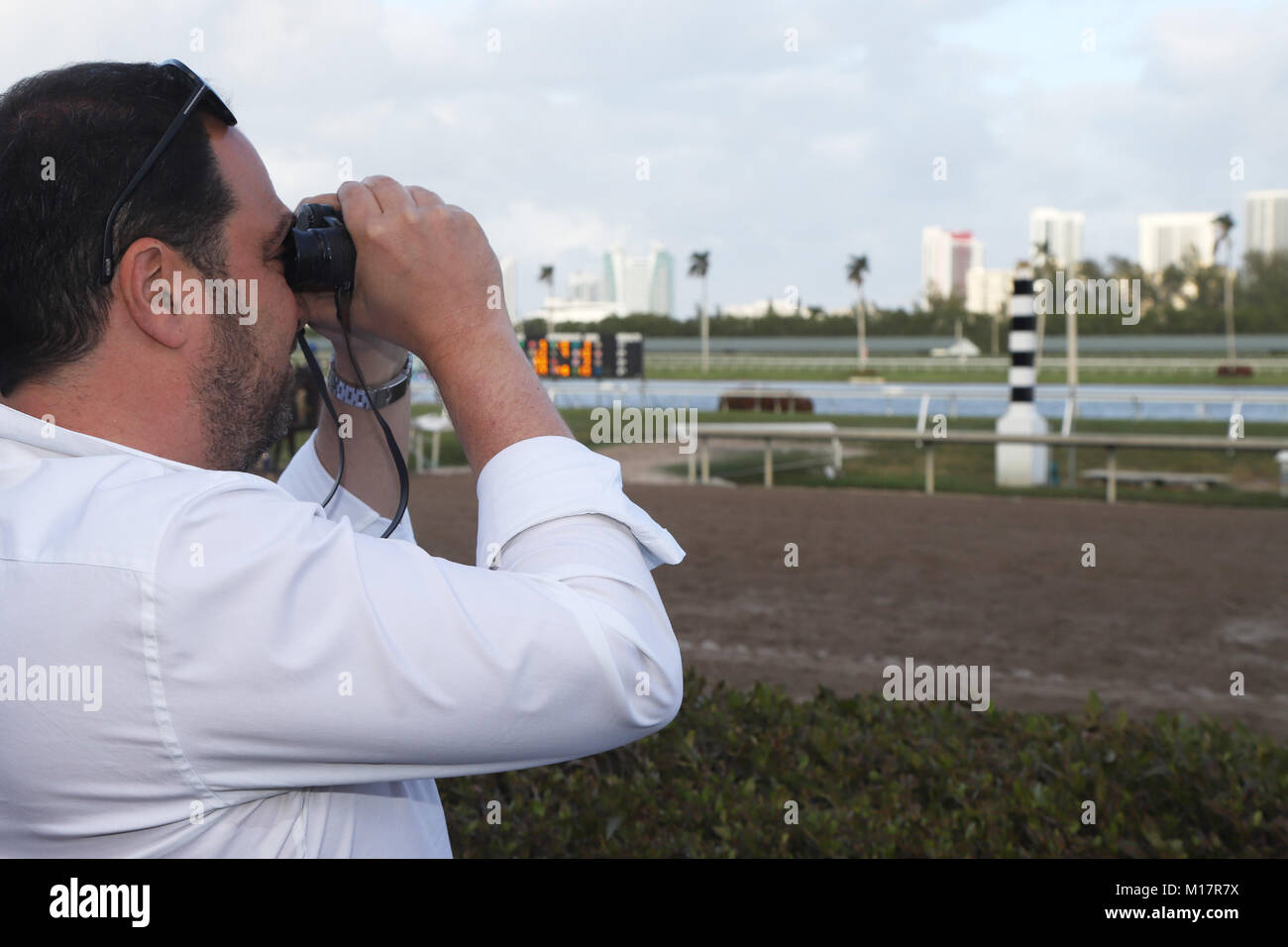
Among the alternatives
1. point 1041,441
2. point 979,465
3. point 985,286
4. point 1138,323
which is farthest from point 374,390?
point 985,286

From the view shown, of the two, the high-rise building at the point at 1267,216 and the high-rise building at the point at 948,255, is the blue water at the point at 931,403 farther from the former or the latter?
the high-rise building at the point at 948,255

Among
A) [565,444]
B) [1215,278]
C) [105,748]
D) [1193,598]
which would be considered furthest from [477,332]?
[1215,278]

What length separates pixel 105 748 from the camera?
90 cm

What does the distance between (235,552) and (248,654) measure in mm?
76

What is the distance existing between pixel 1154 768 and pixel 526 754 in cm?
253

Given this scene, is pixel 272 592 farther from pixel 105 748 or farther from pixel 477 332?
pixel 477 332

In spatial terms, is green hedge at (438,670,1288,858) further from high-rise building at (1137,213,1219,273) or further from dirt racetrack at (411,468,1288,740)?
high-rise building at (1137,213,1219,273)

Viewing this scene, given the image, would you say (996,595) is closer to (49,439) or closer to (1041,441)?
(1041,441)

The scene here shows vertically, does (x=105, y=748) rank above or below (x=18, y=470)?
below

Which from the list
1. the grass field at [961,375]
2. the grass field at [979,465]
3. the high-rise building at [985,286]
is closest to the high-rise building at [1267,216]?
the high-rise building at [985,286]

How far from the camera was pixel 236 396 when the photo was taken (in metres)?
1.07

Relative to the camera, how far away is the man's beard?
1050 millimetres

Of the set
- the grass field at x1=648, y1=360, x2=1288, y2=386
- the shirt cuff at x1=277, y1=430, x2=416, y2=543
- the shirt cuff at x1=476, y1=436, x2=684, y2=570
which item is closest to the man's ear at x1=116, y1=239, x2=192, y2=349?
the shirt cuff at x1=476, y1=436, x2=684, y2=570
